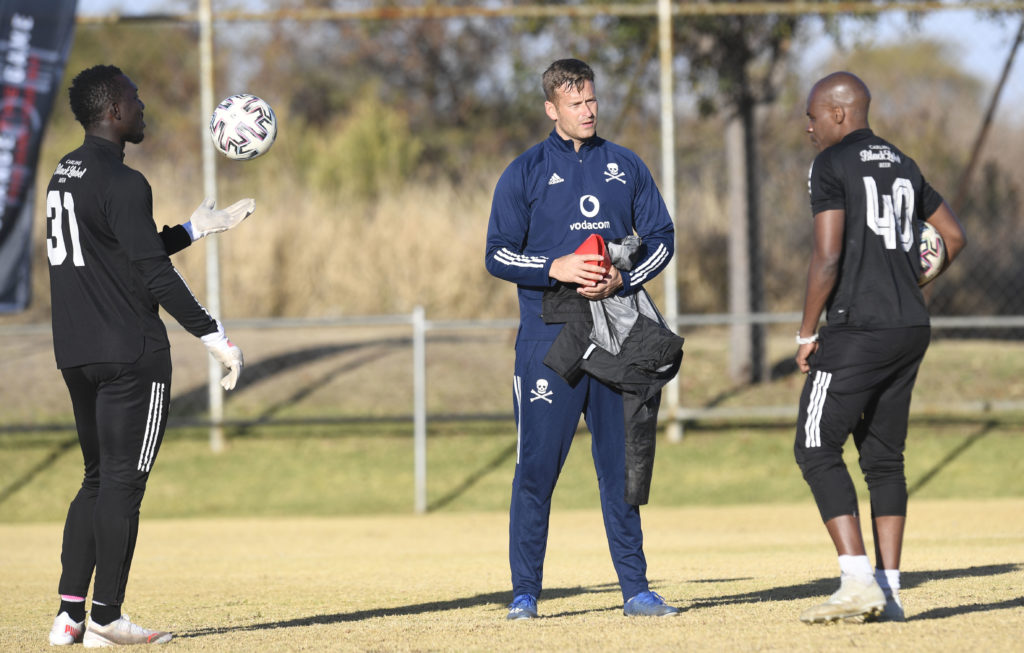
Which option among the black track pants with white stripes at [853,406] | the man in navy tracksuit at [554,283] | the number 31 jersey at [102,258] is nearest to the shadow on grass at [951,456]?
the black track pants with white stripes at [853,406]

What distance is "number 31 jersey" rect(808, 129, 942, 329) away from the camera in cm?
500

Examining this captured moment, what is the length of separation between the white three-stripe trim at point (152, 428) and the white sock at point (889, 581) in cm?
287

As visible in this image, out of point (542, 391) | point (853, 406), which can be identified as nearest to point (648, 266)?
point (542, 391)

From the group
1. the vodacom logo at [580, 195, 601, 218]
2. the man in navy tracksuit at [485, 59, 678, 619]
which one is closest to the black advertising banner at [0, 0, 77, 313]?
the man in navy tracksuit at [485, 59, 678, 619]

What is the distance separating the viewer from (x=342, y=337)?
50.3ft

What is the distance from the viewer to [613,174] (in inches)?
221

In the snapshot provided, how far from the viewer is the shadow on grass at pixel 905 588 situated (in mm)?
5203

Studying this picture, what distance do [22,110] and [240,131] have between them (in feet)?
21.9

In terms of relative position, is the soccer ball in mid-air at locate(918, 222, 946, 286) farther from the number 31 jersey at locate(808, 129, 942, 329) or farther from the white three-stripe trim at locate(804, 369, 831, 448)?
the white three-stripe trim at locate(804, 369, 831, 448)

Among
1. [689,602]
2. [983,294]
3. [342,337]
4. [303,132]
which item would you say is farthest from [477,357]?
[303,132]

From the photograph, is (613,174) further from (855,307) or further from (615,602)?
(615,602)

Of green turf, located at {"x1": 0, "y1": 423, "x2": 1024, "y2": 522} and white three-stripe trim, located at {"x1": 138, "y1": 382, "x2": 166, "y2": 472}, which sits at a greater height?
white three-stripe trim, located at {"x1": 138, "y1": 382, "x2": 166, "y2": 472}

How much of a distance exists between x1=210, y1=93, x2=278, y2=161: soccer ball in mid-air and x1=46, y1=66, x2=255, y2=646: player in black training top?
2.83 ft

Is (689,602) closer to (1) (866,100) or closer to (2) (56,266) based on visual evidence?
(1) (866,100)
